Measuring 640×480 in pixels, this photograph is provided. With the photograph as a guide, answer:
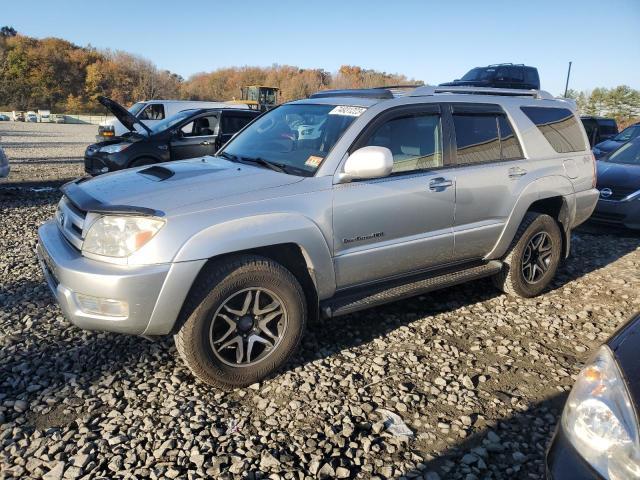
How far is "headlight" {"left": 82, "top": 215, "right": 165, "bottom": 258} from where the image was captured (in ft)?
8.89

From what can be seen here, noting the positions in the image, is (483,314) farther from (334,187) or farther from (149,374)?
(149,374)

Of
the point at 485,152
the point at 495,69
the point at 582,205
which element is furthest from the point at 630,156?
the point at 495,69

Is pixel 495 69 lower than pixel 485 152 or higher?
higher

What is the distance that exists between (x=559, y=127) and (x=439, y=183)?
6.24ft

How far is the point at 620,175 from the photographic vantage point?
7.35 m

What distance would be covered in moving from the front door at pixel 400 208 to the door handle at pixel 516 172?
74 centimetres

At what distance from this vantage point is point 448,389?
3141 mm

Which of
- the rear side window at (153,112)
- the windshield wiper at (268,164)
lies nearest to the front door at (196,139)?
the windshield wiper at (268,164)

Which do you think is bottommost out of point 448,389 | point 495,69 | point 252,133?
point 448,389

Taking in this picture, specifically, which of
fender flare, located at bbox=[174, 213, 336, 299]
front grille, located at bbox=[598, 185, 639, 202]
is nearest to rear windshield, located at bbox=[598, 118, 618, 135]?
front grille, located at bbox=[598, 185, 639, 202]

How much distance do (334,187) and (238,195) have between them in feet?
2.18

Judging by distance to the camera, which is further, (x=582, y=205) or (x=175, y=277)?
(x=582, y=205)

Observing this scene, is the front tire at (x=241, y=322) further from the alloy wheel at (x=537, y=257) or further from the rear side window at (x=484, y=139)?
the alloy wheel at (x=537, y=257)

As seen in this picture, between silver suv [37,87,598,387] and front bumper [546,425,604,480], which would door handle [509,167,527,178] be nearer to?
silver suv [37,87,598,387]
